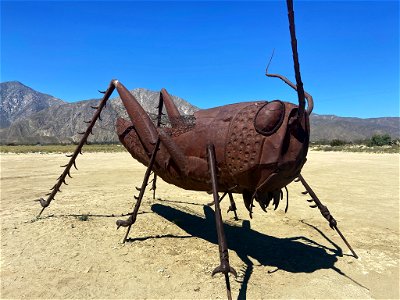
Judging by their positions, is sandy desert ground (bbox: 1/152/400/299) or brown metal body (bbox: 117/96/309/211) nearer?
brown metal body (bbox: 117/96/309/211)

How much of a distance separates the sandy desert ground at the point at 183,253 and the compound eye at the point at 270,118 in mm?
2278

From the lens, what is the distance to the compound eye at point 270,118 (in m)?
4.21

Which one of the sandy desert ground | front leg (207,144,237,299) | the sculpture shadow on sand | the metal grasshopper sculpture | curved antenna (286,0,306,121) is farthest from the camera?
the sculpture shadow on sand

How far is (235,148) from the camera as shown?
4.48m

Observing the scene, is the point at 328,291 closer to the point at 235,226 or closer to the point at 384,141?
the point at 235,226

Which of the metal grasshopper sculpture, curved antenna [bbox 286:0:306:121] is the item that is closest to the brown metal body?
the metal grasshopper sculpture

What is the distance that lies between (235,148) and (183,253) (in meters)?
2.35

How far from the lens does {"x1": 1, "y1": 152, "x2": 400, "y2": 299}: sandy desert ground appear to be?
4.41 meters

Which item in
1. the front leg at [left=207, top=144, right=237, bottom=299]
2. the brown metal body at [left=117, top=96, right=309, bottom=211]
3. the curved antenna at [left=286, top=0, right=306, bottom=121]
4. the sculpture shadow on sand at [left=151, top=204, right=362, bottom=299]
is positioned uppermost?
the curved antenna at [left=286, top=0, right=306, bottom=121]

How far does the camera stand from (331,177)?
58.5 ft

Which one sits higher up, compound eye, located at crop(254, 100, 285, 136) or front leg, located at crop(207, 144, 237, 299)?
compound eye, located at crop(254, 100, 285, 136)

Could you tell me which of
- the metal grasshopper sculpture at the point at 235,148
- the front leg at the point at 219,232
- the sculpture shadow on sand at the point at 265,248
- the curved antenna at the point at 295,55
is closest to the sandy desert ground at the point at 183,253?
the sculpture shadow on sand at the point at 265,248

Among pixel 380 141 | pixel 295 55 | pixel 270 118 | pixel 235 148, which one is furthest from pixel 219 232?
pixel 380 141

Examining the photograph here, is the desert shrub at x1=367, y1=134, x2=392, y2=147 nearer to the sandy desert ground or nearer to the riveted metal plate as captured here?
the sandy desert ground
